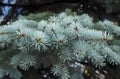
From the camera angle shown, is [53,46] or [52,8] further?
[52,8]

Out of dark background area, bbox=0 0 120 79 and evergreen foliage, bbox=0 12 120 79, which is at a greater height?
evergreen foliage, bbox=0 12 120 79

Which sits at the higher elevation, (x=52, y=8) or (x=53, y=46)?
(x=53, y=46)

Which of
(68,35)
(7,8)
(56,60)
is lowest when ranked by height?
(7,8)

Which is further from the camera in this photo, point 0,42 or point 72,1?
point 72,1

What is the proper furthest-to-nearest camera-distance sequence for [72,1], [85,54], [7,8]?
[7,8] → [72,1] → [85,54]

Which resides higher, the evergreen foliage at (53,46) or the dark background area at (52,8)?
the evergreen foliage at (53,46)

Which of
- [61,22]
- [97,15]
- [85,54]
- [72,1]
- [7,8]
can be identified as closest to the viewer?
[85,54]

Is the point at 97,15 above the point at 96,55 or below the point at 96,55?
below

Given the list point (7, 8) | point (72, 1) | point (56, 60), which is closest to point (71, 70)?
Result: point (56, 60)

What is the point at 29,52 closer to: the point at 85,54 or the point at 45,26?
the point at 45,26

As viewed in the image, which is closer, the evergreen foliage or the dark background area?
the evergreen foliage

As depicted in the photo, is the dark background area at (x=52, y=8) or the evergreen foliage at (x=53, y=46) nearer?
the evergreen foliage at (x=53, y=46)
